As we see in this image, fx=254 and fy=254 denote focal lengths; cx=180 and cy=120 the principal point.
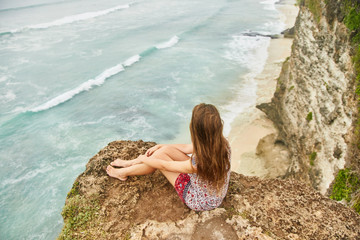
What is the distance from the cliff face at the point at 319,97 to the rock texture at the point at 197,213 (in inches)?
128

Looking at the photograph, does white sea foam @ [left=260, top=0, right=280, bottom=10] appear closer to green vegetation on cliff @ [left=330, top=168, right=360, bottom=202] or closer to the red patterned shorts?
green vegetation on cliff @ [left=330, top=168, right=360, bottom=202]

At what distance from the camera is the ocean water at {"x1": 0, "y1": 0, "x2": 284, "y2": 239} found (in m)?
11.2

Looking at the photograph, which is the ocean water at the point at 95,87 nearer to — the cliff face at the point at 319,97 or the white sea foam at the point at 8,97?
the white sea foam at the point at 8,97

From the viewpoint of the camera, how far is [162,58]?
24.1 m

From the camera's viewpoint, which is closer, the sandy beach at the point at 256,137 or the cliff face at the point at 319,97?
the cliff face at the point at 319,97

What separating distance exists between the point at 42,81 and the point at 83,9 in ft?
99.9

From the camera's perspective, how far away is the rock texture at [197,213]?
367cm

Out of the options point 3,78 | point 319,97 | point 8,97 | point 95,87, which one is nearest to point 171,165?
point 319,97

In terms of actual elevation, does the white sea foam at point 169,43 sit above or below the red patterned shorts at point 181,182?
below

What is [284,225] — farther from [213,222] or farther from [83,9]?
[83,9]

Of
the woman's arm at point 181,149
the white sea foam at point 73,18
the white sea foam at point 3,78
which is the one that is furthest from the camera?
the white sea foam at point 73,18

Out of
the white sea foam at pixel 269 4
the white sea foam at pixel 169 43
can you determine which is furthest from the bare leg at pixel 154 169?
the white sea foam at pixel 269 4

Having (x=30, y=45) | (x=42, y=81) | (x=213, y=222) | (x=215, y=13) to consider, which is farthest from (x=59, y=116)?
(x=215, y=13)

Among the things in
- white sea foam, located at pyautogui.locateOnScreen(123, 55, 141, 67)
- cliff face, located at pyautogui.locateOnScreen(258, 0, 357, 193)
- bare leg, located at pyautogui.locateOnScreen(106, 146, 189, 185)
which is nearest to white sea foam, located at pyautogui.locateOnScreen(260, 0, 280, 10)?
white sea foam, located at pyautogui.locateOnScreen(123, 55, 141, 67)
